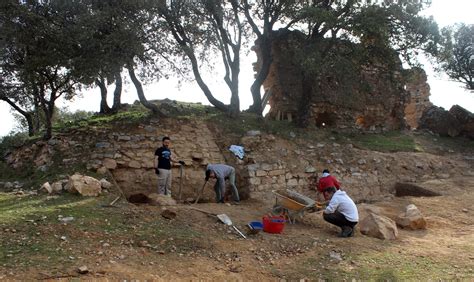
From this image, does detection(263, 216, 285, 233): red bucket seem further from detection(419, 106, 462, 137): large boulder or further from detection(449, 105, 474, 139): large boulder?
detection(449, 105, 474, 139): large boulder

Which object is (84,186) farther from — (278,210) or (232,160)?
(232,160)

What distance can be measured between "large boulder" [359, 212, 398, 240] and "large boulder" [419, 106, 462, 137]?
1188 centimetres

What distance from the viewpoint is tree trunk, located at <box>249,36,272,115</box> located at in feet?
52.2

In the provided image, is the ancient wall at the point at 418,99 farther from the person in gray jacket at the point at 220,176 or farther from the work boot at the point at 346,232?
the work boot at the point at 346,232

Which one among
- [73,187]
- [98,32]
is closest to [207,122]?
[98,32]

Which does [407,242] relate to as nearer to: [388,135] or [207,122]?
[207,122]

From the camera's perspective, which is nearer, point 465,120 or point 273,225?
point 273,225

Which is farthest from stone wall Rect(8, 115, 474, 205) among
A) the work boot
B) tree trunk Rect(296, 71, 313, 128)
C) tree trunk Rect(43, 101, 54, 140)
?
the work boot

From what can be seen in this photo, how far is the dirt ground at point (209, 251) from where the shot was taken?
5.89 m

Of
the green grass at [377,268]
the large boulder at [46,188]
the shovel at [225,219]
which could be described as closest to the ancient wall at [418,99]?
the green grass at [377,268]

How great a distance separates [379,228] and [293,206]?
6.07 feet

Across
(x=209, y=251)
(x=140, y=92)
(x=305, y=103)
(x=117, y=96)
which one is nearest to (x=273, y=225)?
(x=209, y=251)

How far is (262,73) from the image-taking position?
16234 millimetres

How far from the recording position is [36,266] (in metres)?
5.59
